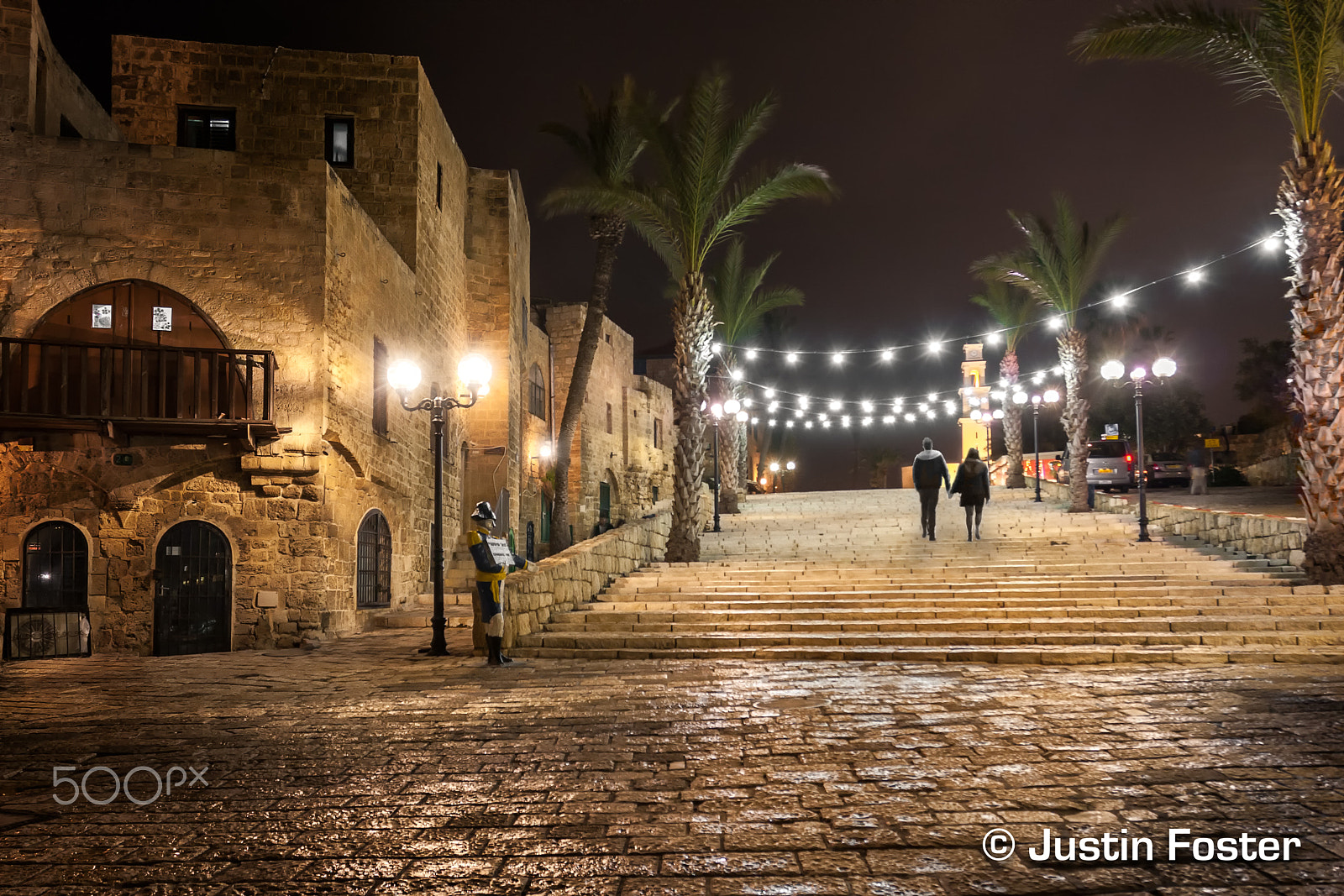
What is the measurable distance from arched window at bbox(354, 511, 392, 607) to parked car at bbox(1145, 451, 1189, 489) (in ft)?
91.2

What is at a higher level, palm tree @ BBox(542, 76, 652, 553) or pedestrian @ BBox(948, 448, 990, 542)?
palm tree @ BBox(542, 76, 652, 553)

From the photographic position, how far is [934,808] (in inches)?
178

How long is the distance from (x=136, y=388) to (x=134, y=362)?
377 mm

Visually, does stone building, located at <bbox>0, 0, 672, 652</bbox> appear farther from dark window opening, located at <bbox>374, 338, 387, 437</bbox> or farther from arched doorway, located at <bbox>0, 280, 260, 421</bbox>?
dark window opening, located at <bbox>374, 338, 387, 437</bbox>

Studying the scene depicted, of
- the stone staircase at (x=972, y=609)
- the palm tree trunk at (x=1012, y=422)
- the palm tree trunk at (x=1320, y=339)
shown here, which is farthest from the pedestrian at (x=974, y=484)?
the palm tree trunk at (x=1012, y=422)

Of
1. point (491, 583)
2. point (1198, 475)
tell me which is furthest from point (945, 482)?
point (1198, 475)

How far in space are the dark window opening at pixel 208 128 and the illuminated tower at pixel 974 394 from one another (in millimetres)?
30817

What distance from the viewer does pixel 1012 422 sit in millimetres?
30094

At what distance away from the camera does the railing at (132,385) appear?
1217 cm

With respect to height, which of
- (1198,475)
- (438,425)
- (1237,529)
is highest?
(438,425)

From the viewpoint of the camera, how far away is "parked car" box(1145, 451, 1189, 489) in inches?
1296

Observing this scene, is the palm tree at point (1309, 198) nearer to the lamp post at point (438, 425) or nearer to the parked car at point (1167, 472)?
the lamp post at point (438, 425)

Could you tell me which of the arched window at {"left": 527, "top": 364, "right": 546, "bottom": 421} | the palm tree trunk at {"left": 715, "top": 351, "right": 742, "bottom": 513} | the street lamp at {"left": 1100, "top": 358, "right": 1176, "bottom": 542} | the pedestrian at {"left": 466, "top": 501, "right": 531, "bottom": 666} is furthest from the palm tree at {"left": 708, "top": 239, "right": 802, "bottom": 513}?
the pedestrian at {"left": 466, "top": 501, "right": 531, "bottom": 666}

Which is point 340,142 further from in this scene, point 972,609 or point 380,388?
point 972,609
